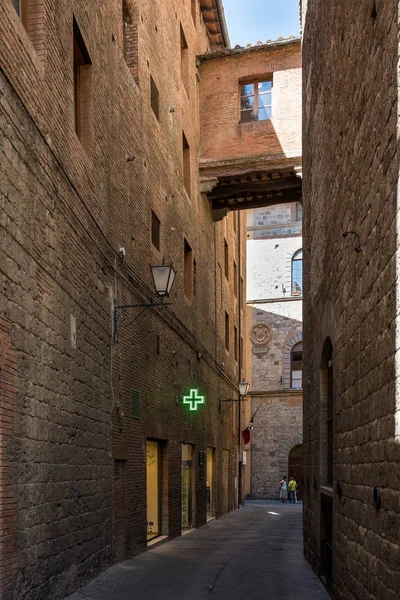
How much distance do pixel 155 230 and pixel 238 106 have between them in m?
8.20

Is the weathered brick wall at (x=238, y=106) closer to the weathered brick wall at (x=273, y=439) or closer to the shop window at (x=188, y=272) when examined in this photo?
the shop window at (x=188, y=272)

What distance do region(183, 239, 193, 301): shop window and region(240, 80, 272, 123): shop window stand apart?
5122 mm

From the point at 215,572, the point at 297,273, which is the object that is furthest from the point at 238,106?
the point at 297,273

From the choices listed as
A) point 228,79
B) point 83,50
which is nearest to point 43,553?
point 83,50

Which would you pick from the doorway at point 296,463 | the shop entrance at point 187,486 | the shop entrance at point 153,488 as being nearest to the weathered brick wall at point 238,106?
the shop entrance at point 187,486

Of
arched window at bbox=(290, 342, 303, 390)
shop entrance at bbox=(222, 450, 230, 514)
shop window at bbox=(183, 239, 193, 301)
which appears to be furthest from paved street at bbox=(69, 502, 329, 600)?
arched window at bbox=(290, 342, 303, 390)

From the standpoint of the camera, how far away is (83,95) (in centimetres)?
1058

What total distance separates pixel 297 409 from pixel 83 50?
93.8 feet

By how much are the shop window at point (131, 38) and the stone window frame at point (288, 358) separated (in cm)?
2509

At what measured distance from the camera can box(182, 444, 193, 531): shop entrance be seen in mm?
18391

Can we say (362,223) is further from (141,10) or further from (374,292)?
(141,10)

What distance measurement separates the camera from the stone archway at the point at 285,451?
119 ft

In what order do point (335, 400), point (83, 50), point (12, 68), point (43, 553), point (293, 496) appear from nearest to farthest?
point (12, 68) → point (43, 553) → point (335, 400) → point (83, 50) → point (293, 496)

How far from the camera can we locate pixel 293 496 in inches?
1373
